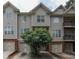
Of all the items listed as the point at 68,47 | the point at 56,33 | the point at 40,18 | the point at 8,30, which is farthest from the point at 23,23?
the point at 68,47

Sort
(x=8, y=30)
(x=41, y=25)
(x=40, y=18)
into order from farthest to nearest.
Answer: (x=40, y=18)
(x=41, y=25)
(x=8, y=30)

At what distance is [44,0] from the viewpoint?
1.47 m

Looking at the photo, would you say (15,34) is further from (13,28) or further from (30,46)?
(30,46)

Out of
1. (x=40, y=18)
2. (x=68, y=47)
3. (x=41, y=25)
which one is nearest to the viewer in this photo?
(x=68, y=47)

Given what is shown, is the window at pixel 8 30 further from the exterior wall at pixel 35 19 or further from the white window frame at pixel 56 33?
the white window frame at pixel 56 33

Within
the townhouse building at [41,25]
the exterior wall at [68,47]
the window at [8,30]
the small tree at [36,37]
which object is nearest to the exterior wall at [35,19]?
the townhouse building at [41,25]

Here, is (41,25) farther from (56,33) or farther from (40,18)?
(56,33)

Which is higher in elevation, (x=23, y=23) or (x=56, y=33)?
(x=23, y=23)

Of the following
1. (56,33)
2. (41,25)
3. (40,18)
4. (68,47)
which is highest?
(40,18)

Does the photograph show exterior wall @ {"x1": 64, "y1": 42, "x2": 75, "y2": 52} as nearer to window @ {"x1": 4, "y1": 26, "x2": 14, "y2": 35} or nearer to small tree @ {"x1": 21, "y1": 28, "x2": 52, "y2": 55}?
small tree @ {"x1": 21, "y1": 28, "x2": 52, "y2": 55}

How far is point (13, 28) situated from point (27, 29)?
204 millimetres

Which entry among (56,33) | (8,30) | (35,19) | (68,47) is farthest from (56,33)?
(8,30)

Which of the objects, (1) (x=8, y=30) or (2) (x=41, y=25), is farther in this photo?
(2) (x=41, y=25)

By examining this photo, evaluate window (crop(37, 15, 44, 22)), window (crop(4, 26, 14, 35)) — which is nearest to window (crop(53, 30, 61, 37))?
window (crop(37, 15, 44, 22))
